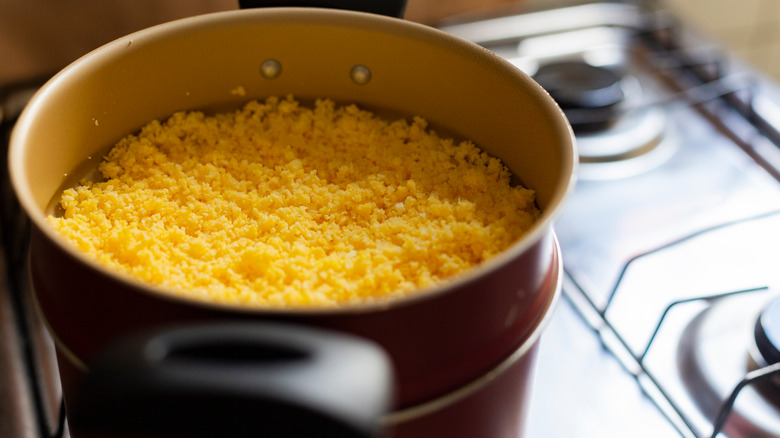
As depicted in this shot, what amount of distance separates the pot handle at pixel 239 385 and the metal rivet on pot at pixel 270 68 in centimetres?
35

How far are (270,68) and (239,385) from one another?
383 mm

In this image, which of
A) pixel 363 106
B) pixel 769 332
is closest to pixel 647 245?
pixel 769 332

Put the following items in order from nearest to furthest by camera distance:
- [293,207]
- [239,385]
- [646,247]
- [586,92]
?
[239,385], [293,207], [646,247], [586,92]

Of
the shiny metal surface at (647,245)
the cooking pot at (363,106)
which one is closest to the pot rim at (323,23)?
the cooking pot at (363,106)

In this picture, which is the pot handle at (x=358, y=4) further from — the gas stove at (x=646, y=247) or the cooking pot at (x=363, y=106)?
the gas stove at (x=646, y=247)

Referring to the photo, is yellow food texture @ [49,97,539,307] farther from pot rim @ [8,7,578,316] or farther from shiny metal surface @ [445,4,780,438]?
shiny metal surface @ [445,4,780,438]

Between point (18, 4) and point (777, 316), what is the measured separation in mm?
784

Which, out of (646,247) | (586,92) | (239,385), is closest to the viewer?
(239,385)

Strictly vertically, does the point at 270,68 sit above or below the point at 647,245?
above

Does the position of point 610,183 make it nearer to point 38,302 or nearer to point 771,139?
point 771,139

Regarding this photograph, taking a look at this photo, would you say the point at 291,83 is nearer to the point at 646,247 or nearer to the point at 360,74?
the point at 360,74

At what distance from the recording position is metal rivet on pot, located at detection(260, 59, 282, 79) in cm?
58

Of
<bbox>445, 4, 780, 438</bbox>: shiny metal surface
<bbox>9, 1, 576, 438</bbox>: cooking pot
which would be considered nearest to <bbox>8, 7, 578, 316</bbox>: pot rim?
<bbox>9, 1, 576, 438</bbox>: cooking pot

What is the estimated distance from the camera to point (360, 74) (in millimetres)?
576
